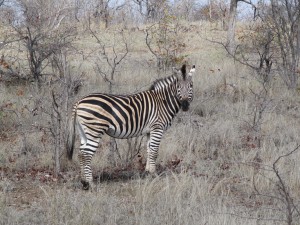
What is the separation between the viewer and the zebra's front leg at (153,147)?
6.42m

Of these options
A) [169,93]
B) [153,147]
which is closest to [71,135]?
[153,147]

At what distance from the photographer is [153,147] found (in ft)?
21.1

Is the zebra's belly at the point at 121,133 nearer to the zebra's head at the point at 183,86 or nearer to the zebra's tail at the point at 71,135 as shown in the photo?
the zebra's tail at the point at 71,135

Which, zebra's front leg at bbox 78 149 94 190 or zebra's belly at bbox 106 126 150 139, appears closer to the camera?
zebra's front leg at bbox 78 149 94 190

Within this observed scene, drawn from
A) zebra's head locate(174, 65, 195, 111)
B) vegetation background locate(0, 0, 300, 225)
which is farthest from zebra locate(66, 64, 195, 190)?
vegetation background locate(0, 0, 300, 225)

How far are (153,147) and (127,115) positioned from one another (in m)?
0.70

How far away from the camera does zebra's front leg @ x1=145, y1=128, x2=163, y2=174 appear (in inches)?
253

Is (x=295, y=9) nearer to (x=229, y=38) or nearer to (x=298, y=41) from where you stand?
(x=298, y=41)

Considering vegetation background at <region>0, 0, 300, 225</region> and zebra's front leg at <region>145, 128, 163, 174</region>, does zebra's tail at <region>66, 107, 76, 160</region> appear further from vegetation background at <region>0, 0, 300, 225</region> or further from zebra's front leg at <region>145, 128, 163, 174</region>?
zebra's front leg at <region>145, 128, 163, 174</region>

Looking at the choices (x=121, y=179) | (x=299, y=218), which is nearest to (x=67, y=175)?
(x=121, y=179)

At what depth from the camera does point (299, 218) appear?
467 centimetres

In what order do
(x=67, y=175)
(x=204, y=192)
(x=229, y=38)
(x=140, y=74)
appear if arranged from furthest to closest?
(x=229, y=38) → (x=140, y=74) → (x=67, y=175) → (x=204, y=192)

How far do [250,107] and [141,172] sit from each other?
4.65 meters

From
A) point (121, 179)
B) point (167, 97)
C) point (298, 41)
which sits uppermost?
point (298, 41)
